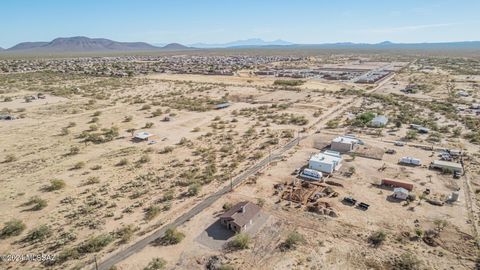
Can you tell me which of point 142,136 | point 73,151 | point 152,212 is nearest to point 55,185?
point 73,151

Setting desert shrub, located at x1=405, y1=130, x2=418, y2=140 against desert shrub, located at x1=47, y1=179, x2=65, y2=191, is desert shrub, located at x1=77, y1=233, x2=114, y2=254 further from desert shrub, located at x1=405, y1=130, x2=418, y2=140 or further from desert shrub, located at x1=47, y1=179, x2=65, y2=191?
desert shrub, located at x1=405, y1=130, x2=418, y2=140

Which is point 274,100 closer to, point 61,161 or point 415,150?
point 415,150

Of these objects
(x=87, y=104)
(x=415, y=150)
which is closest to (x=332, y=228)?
(x=415, y=150)

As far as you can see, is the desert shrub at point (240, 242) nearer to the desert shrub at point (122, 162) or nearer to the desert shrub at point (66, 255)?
the desert shrub at point (66, 255)

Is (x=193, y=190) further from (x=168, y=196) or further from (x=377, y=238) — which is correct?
(x=377, y=238)

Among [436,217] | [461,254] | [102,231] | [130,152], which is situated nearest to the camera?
[461,254]

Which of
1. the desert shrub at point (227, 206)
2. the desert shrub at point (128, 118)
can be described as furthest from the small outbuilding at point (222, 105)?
the desert shrub at point (227, 206)
